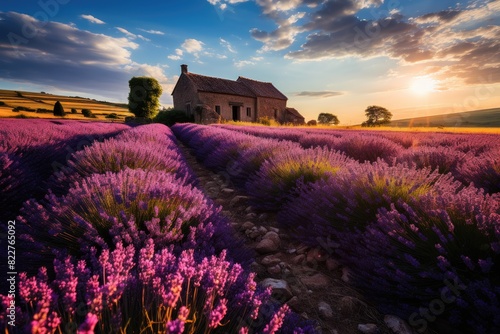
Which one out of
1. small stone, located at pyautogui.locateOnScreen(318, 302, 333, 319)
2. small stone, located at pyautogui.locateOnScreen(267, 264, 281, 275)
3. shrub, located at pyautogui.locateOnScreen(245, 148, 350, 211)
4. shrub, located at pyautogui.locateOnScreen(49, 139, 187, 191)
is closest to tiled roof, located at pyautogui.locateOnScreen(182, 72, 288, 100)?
shrub, located at pyautogui.locateOnScreen(49, 139, 187, 191)

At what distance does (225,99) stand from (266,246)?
29.3 metres

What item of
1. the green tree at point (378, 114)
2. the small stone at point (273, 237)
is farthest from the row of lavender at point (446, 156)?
the green tree at point (378, 114)

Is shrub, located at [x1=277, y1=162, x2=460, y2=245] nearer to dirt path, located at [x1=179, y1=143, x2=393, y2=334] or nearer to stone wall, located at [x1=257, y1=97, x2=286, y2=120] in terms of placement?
dirt path, located at [x1=179, y1=143, x2=393, y2=334]

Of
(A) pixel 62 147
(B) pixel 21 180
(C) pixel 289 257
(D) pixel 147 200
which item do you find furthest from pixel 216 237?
(A) pixel 62 147

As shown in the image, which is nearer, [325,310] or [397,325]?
[397,325]

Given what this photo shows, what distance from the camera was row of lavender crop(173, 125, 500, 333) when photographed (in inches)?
48.8

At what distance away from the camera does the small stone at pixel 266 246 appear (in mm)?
2395

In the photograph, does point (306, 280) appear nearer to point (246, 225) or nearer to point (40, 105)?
point (246, 225)

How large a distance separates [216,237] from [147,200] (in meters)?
0.54

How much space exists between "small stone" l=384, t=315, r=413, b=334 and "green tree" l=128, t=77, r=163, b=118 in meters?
38.5

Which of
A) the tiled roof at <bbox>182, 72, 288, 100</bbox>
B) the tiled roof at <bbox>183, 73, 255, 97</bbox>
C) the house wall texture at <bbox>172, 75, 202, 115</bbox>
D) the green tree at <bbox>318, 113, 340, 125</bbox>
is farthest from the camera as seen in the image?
the green tree at <bbox>318, 113, 340, 125</bbox>

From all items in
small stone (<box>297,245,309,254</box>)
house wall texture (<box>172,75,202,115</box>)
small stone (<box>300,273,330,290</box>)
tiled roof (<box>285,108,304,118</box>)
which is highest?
house wall texture (<box>172,75,202,115</box>)

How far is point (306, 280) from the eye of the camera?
77.1 inches

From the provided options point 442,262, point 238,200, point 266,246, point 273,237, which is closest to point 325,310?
point 442,262
